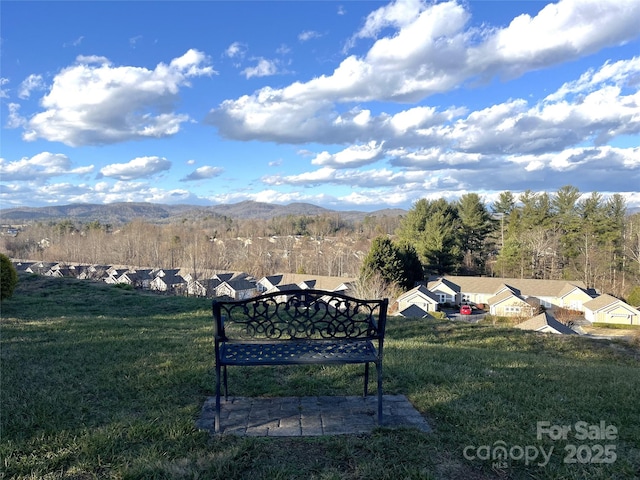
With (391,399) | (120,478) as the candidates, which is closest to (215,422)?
(120,478)

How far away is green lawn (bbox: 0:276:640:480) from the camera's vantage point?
2496 millimetres

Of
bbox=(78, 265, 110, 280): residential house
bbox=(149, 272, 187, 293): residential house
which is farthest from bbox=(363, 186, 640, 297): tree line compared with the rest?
bbox=(78, 265, 110, 280): residential house

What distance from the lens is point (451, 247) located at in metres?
37.1

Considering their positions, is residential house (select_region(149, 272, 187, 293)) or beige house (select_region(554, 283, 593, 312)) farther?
residential house (select_region(149, 272, 187, 293))

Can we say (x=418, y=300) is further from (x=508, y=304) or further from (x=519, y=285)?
(x=519, y=285)

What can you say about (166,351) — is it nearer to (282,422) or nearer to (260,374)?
(260,374)

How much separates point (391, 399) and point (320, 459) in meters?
1.26

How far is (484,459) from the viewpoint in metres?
2.65

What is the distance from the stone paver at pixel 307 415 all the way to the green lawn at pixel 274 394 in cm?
12

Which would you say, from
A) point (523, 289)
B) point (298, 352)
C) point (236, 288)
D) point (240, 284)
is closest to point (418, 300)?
point (523, 289)

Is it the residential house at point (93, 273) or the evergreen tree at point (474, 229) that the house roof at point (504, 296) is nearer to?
the evergreen tree at point (474, 229)

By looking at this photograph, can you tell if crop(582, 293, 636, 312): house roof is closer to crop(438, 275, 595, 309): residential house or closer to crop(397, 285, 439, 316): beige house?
crop(438, 275, 595, 309): residential house

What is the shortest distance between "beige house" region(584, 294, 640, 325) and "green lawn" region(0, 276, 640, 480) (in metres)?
24.2

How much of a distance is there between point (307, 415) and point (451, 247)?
35.9m
